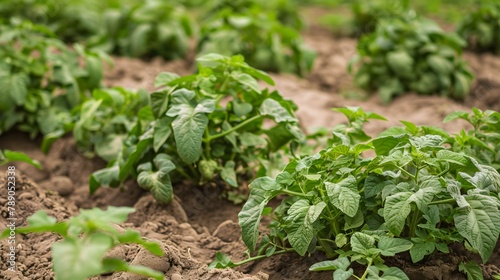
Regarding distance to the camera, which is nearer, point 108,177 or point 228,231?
point 228,231

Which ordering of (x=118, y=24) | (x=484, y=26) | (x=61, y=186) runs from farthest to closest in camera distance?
(x=484, y=26)
(x=118, y=24)
(x=61, y=186)

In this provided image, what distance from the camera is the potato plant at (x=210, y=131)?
10.9 feet

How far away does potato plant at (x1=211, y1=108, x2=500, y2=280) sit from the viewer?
2.58 metres

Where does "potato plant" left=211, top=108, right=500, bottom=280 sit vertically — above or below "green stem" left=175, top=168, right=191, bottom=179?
above

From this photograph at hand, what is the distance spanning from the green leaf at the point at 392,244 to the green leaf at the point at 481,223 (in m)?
0.21

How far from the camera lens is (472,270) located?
2.76m

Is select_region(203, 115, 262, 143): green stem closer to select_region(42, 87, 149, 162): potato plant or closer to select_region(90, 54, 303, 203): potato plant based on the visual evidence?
select_region(90, 54, 303, 203): potato plant

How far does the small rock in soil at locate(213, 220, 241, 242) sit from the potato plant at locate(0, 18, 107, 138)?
4.90 feet

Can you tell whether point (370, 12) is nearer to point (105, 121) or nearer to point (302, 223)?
point (105, 121)

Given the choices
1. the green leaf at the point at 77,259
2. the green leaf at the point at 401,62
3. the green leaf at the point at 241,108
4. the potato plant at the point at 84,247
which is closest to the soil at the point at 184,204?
the green leaf at the point at 401,62

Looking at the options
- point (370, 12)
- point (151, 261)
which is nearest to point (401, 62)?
point (370, 12)

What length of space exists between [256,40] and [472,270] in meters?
3.34

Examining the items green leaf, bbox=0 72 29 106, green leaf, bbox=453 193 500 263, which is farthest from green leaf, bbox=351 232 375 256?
green leaf, bbox=0 72 29 106

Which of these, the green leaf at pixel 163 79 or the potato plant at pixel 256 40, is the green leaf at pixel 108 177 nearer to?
the green leaf at pixel 163 79
